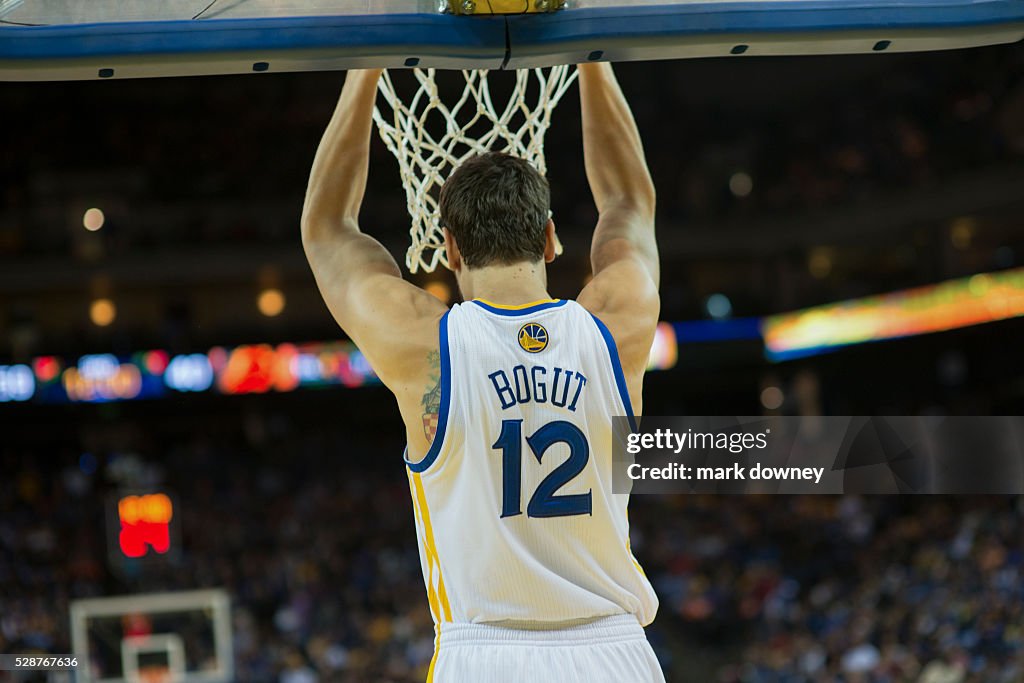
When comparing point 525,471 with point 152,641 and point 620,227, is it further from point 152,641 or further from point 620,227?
point 152,641

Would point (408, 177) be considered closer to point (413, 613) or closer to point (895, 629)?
point (895, 629)

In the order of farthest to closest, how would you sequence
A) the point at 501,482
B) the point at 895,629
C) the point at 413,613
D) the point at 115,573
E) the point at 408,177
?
1. the point at 115,573
2. the point at 413,613
3. the point at 895,629
4. the point at 408,177
5. the point at 501,482

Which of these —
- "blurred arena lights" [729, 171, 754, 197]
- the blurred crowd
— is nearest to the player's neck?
the blurred crowd

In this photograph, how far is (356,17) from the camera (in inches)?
99.3

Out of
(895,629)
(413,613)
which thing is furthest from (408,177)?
(413,613)

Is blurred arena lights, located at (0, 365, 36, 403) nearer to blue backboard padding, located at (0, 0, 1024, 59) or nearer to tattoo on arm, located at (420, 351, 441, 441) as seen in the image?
blue backboard padding, located at (0, 0, 1024, 59)

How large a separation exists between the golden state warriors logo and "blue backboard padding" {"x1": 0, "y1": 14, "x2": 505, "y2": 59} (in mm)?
638

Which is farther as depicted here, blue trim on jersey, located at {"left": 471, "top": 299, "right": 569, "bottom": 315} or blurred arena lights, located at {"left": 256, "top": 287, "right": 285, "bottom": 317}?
blurred arena lights, located at {"left": 256, "top": 287, "right": 285, "bottom": 317}

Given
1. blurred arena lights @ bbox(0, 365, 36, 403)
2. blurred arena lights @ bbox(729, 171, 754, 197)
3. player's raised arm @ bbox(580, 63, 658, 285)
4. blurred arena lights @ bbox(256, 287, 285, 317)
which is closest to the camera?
player's raised arm @ bbox(580, 63, 658, 285)

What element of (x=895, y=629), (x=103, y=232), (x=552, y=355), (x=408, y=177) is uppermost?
(x=103, y=232)

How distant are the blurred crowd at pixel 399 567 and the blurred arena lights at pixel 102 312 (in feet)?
6.87

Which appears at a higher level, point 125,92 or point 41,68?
point 125,92

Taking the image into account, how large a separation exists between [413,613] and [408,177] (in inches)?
539

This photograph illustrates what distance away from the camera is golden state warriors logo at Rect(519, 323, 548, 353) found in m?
2.25
